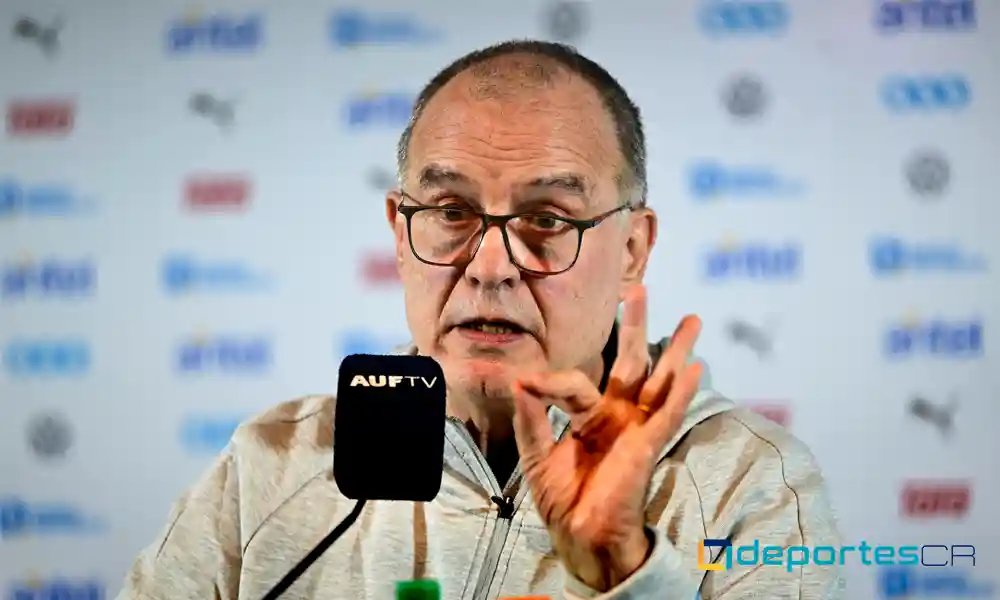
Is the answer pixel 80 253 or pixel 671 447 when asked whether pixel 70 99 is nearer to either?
pixel 80 253

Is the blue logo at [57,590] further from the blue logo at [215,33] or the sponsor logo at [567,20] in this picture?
the sponsor logo at [567,20]

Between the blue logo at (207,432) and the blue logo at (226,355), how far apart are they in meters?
0.09

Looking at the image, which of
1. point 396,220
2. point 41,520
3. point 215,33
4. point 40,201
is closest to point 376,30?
point 215,33

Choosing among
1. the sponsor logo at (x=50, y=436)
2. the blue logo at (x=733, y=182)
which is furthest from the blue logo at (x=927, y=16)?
the sponsor logo at (x=50, y=436)

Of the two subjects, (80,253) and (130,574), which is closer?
(130,574)

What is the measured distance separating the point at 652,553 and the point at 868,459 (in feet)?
2.20

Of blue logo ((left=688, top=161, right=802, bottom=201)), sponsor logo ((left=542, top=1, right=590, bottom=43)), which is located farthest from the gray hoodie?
sponsor logo ((left=542, top=1, right=590, bottom=43))

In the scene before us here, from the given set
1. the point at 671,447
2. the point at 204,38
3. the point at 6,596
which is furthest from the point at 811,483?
the point at 6,596

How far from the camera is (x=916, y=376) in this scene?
1483 millimetres

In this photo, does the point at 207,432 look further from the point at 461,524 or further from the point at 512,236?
the point at 512,236

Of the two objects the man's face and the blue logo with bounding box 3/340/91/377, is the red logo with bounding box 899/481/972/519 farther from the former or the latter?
the blue logo with bounding box 3/340/91/377

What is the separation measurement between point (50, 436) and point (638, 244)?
1.17 meters

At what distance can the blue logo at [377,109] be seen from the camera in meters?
1.57

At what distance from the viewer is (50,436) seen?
166 cm
